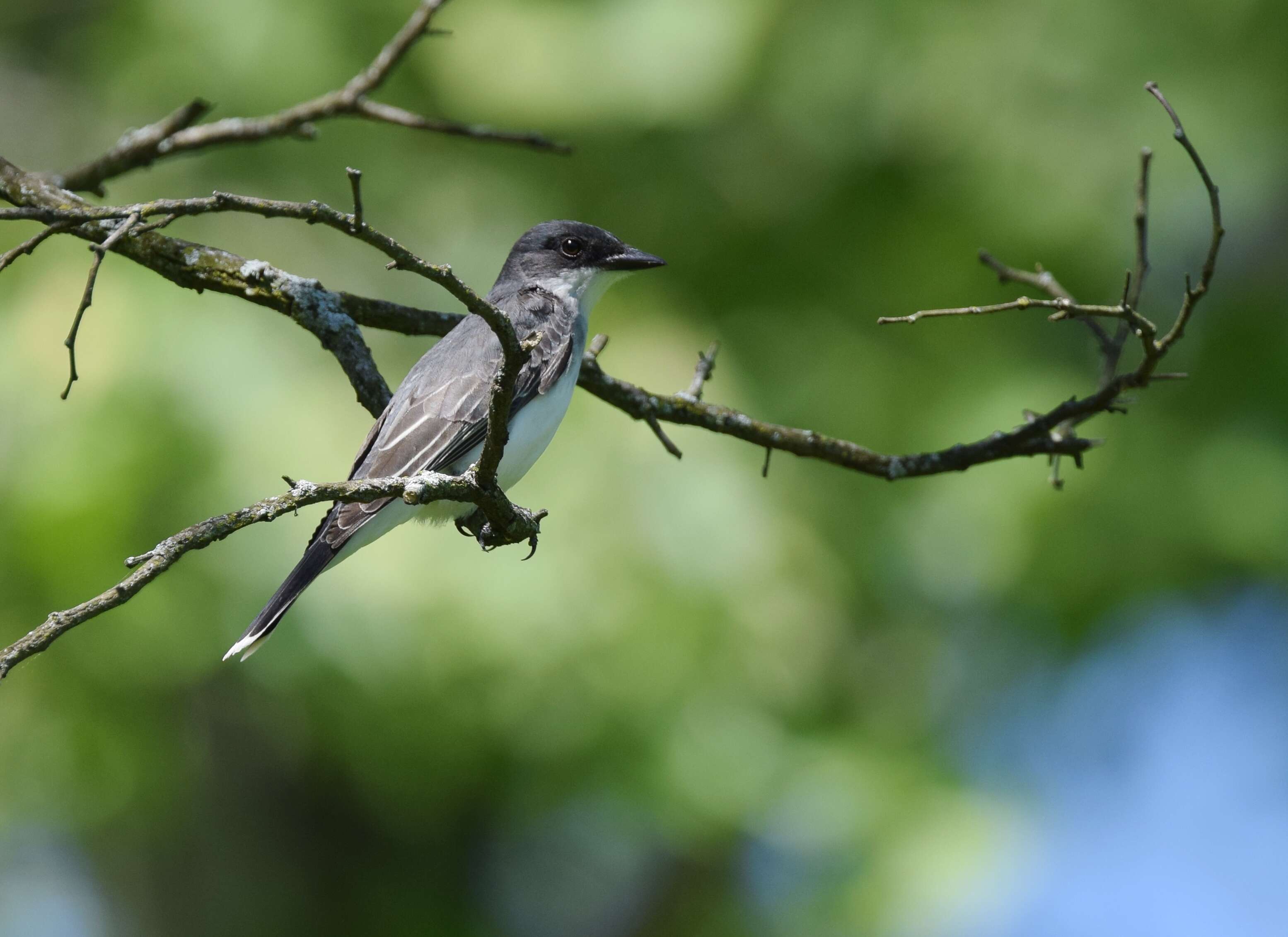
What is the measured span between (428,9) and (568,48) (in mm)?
3757

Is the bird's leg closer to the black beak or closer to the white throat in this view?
the white throat

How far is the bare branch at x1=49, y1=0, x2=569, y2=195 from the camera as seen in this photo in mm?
4770

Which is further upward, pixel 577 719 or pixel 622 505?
pixel 622 505

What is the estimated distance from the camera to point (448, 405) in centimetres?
446

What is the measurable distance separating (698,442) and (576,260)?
213cm

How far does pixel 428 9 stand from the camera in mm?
4688

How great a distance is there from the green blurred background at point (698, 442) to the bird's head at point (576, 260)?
5.54 feet

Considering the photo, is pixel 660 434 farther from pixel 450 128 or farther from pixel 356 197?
pixel 356 197

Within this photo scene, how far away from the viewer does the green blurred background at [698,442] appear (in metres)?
6.94

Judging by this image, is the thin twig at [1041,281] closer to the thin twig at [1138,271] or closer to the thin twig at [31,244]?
A: the thin twig at [1138,271]

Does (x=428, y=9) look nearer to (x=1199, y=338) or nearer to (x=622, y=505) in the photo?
(x=622, y=505)

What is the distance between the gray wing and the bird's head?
1.89ft

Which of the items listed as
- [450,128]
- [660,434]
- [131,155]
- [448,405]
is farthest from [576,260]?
[131,155]

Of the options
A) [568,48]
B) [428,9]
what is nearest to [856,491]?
[568,48]
